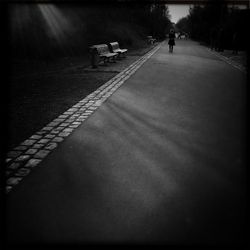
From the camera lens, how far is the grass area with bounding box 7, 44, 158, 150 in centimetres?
623

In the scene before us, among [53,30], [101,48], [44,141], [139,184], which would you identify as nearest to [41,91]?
[44,141]

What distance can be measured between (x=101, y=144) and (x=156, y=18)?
208 feet

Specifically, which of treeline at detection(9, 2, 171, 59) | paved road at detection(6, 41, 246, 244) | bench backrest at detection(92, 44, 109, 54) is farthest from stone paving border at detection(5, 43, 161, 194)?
bench backrest at detection(92, 44, 109, 54)

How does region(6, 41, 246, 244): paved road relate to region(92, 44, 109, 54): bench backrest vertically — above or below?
below

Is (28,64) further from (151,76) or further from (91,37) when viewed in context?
(91,37)

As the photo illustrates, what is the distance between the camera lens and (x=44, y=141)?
17.6 ft

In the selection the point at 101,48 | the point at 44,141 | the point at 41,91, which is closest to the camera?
the point at 44,141

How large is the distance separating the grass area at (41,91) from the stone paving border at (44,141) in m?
0.19

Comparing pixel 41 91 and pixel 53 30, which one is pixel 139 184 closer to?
pixel 41 91

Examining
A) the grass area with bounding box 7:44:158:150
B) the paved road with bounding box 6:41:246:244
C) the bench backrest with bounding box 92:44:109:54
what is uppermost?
the bench backrest with bounding box 92:44:109:54

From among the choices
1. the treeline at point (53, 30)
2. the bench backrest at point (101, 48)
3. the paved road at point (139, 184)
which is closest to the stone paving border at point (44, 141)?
the paved road at point (139, 184)

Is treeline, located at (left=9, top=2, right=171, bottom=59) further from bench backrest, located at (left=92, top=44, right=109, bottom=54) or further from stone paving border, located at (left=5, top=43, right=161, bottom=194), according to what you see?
stone paving border, located at (left=5, top=43, right=161, bottom=194)

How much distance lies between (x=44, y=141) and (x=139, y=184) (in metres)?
2.22

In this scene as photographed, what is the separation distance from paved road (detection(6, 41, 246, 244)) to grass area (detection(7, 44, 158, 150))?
1.01 metres
